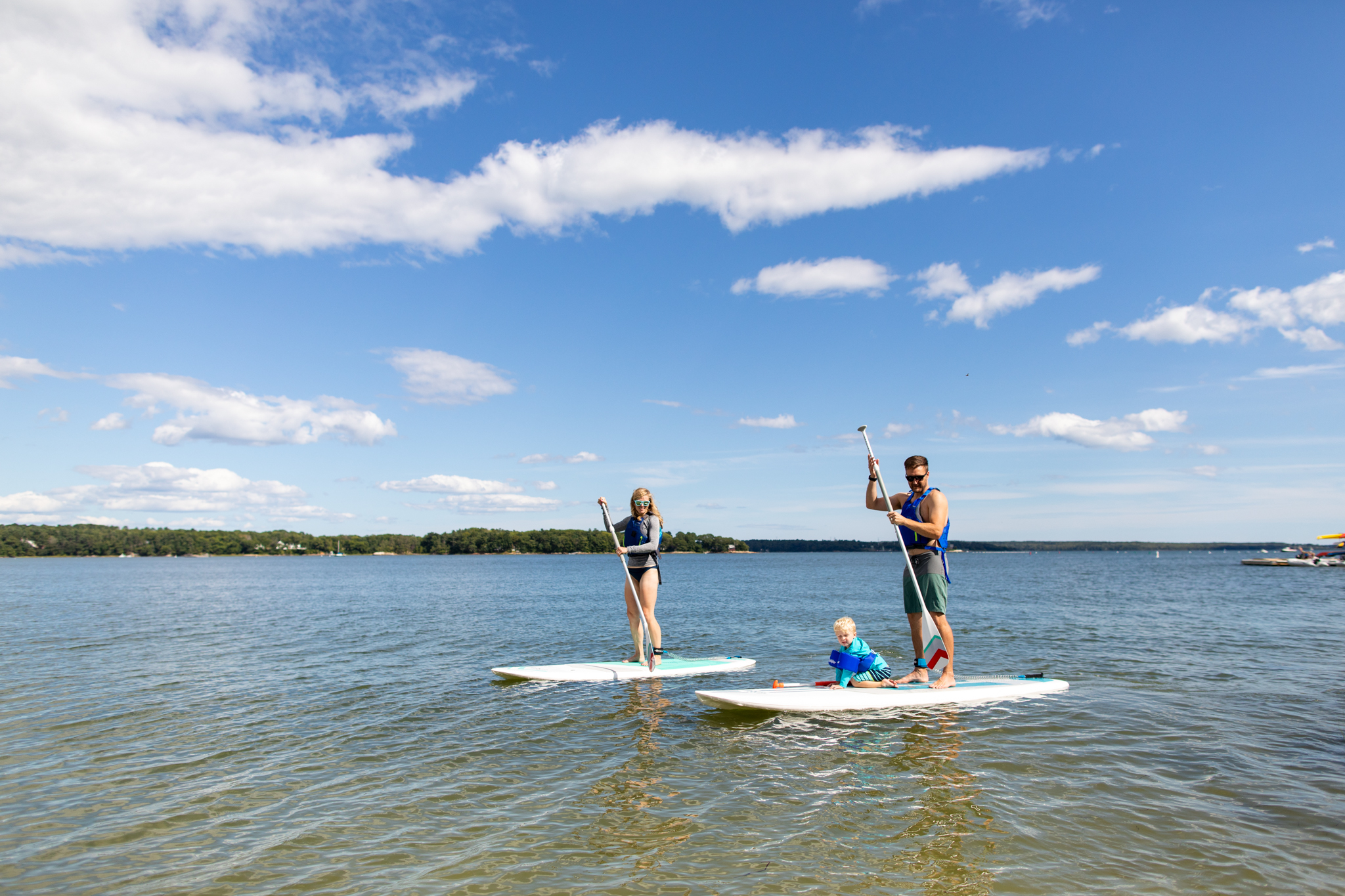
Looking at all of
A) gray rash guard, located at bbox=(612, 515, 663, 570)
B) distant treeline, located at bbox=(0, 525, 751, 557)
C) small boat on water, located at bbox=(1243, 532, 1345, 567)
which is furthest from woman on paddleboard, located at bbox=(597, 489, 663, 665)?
distant treeline, located at bbox=(0, 525, 751, 557)

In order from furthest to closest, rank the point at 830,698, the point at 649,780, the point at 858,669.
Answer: the point at 858,669, the point at 830,698, the point at 649,780

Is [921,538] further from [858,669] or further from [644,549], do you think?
[644,549]

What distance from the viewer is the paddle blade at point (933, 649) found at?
967 centimetres

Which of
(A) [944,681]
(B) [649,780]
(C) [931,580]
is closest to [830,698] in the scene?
(A) [944,681]

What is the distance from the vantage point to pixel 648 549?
12047 millimetres

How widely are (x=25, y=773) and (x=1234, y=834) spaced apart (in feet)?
39.9

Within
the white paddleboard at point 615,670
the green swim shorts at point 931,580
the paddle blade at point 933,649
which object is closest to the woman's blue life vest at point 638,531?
the white paddleboard at point 615,670

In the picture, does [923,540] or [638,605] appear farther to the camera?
[638,605]

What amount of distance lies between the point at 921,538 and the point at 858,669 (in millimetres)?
2055

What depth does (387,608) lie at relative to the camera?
32.5m

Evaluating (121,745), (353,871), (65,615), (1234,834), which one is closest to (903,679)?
(1234,834)

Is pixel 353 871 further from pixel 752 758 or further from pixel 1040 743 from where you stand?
pixel 1040 743

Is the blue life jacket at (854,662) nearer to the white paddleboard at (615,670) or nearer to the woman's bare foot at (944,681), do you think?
the woman's bare foot at (944,681)

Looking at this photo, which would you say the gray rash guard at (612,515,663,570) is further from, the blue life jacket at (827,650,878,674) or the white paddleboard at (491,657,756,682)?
the blue life jacket at (827,650,878,674)
